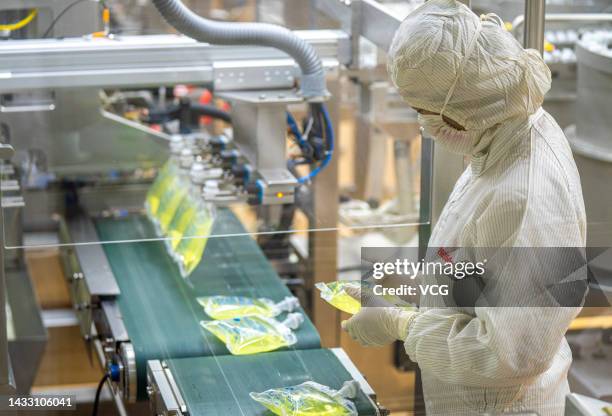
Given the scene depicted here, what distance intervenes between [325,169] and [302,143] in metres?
0.16

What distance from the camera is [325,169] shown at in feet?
9.04

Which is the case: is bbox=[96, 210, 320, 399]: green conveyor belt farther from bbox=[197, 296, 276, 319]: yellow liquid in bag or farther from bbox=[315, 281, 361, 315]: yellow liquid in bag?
bbox=[315, 281, 361, 315]: yellow liquid in bag

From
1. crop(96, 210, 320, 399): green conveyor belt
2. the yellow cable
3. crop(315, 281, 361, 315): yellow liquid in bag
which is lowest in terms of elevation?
crop(96, 210, 320, 399): green conveyor belt

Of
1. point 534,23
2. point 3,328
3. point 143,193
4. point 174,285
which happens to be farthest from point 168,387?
point 143,193

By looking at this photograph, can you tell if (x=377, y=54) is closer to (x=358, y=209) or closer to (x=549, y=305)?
(x=358, y=209)

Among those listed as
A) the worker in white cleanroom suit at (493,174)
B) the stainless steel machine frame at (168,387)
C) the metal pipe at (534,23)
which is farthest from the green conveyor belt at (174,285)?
the metal pipe at (534,23)

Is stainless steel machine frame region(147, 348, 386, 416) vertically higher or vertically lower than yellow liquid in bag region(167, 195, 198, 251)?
lower

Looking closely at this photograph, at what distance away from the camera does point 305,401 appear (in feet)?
6.07

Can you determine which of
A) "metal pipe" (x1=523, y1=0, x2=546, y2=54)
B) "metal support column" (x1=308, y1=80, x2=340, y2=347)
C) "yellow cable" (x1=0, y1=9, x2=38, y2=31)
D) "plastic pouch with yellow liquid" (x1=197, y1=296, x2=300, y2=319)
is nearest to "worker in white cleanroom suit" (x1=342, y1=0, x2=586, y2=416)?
"metal pipe" (x1=523, y1=0, x2=546, y2=54)

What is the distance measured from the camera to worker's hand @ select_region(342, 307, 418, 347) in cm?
173

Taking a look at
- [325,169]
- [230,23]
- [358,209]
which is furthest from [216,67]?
[358,209]

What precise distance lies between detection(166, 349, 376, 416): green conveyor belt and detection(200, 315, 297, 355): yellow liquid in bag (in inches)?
1.1

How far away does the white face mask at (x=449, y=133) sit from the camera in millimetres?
1632

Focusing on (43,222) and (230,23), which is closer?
(230,23)
